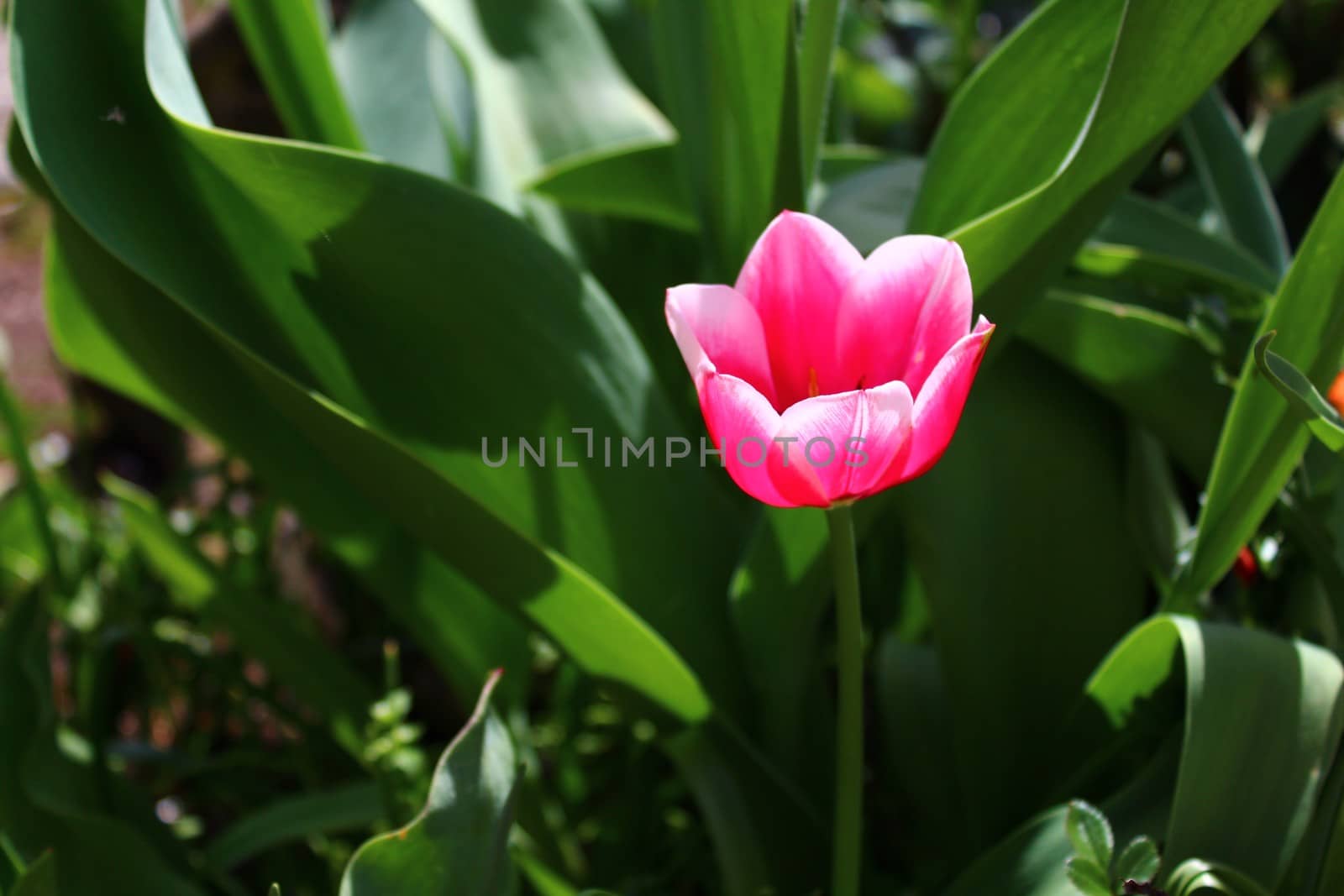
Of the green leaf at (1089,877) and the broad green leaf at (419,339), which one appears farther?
the broad green leaf at (419,339)

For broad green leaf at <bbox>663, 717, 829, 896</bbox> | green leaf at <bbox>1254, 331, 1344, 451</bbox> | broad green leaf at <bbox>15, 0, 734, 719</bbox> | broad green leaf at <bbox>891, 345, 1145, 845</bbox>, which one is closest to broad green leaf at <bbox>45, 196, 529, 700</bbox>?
broad green leaf at <bbox>15, 0, 734, 719</bbox>

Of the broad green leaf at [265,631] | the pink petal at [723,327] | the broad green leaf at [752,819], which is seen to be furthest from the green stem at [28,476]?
the pink petal at [723,327]

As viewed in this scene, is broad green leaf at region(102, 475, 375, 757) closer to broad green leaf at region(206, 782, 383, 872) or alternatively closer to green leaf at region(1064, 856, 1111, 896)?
broad green leaf at region(206, 782, 383, 872)

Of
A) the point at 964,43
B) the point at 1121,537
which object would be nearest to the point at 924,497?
the point at 1121,537

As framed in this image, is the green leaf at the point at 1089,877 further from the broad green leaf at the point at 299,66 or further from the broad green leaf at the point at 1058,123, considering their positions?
the broad green leaf at the point at 299,66

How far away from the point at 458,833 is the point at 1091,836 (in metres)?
0.25

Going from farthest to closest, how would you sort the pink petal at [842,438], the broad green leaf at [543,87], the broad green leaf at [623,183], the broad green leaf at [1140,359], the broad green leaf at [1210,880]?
the broad green leaf at [543,87] < the broad green leaf at [623,183] < the broad green leaf at [1140,359] < the broad green leaf at [1210,880] < the pink petal at [842,438]

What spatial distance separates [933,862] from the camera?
0.77m

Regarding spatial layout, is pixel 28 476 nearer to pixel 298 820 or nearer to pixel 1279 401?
pixel 298 820

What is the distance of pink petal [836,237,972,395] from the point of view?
39 centimetres

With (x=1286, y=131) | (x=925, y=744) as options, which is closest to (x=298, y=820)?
(x=925, y=744)

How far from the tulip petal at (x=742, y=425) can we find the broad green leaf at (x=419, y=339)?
0.58 ft

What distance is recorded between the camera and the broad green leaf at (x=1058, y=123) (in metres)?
0.48

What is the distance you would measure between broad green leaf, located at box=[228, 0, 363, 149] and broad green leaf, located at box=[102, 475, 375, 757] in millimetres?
302
